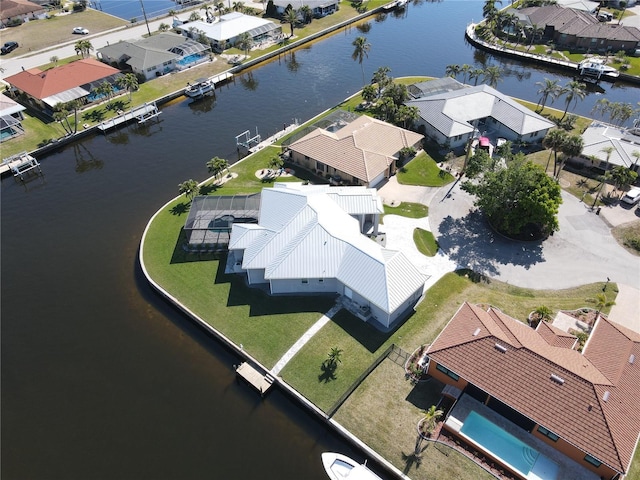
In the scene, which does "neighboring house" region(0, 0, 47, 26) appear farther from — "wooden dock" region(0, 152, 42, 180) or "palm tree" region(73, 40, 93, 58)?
"wooden dock" region(0, 152, 42, 180)

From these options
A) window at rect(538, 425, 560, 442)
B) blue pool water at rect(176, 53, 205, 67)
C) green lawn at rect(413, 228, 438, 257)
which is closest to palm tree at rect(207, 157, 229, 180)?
green lawn at rect(413, 228, 438, 257)

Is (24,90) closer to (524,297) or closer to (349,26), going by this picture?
(349,26)

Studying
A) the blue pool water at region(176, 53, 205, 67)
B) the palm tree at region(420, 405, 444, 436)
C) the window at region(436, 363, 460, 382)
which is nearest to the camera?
the palm tree at region(420, 405, 444, 436)

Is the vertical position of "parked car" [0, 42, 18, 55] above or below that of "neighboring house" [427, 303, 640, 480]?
above

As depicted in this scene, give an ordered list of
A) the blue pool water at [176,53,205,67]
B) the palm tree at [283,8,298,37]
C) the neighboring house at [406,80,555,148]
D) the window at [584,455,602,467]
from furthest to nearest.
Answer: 1. the palm tree at [283,8,298,37]
2. the blue pool water at [176,53,205,67]
3. the neighboring house at [406,80,555,148]
4. the window at [584,455,602,467]

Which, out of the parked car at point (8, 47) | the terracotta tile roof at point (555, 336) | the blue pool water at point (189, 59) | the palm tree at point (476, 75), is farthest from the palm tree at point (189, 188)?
the parked car at point (8, 47)

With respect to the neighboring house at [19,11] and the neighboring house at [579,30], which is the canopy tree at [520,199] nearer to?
the neighboring house at [579,30]

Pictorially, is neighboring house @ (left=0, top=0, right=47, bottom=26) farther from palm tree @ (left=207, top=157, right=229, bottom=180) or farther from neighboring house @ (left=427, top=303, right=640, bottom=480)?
neighboring house @ (left=427, top=303, right=640, bottom=480)

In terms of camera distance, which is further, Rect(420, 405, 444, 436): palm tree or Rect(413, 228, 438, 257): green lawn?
Rect(413, 228, 438, 257): green lawn

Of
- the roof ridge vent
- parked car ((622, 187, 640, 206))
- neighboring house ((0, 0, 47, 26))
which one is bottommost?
parked car ((622, 187, 640, 206))
